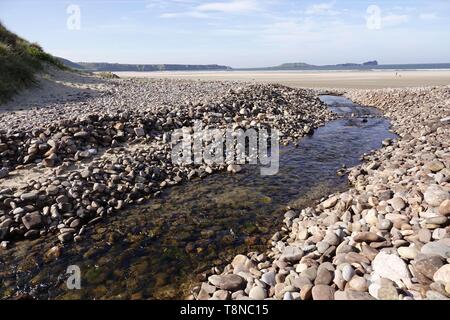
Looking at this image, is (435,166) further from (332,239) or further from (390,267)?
(390,267)

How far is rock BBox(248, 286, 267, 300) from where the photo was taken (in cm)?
481

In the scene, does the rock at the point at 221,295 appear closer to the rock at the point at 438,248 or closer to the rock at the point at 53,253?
the rock at the point at 438,248

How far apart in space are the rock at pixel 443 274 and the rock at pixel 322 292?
1302mm

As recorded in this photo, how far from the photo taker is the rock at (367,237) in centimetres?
540

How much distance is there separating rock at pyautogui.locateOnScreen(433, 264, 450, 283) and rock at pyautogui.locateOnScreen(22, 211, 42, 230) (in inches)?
306

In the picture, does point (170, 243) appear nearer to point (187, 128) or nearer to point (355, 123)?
point (187, 128)

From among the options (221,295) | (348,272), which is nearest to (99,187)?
(221,295)

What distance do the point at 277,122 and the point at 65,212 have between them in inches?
461

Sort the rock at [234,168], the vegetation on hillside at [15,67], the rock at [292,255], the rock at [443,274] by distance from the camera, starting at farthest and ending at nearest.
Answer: the vegetation on hillside at [15,67], the rock at [234,168], the rock at [292,255], the rock at [443,274]

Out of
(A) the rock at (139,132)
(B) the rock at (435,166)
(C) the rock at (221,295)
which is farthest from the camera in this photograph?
(A) the rock at (139,132)

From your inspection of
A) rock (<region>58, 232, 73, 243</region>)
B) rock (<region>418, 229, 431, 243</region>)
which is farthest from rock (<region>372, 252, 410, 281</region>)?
rock (<region>58, 232, 73, 243</region>)

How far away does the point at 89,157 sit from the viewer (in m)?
10.7

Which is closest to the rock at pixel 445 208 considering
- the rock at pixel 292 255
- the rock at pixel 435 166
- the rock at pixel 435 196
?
the rock at pixel 435 196

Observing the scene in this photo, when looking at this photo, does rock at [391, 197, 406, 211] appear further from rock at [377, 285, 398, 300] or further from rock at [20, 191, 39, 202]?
rock at [20, 191, 39, 202]
